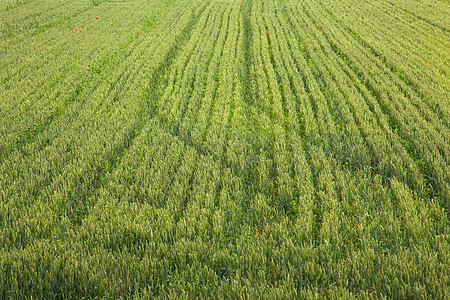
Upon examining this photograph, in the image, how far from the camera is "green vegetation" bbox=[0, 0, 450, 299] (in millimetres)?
2885

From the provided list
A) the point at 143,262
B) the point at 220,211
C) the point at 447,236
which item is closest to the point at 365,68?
the point at 447,236

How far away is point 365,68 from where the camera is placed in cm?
1030

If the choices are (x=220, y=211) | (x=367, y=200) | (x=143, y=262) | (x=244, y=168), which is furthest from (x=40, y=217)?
(x=367, y=200)

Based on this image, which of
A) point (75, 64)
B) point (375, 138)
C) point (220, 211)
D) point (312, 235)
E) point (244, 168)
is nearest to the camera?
point (312, 235)

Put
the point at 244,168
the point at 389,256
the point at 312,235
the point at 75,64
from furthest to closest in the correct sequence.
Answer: the point at 75,64, the point at 244,168, the point at 312,235, the point at 389,256

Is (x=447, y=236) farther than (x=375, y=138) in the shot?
No

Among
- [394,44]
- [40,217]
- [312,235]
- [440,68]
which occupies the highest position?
[394,44]

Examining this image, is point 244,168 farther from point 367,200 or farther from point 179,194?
point 367,200

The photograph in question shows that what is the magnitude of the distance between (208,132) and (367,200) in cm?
387

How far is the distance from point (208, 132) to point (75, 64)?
7.81 meters

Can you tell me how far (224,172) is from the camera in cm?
506

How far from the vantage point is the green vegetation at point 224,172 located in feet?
9.46

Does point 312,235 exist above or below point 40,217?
below

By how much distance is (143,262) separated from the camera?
3000mm
